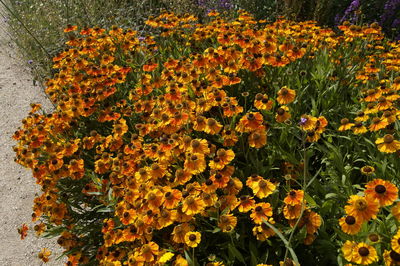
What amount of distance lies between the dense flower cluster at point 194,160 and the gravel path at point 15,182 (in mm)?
939

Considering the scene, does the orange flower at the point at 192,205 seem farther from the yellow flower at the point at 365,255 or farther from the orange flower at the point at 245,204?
the yellow flower at the point at 365,255

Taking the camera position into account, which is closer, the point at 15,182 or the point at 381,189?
the point at 381,189

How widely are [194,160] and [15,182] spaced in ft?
9.18

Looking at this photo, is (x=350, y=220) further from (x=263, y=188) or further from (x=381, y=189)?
(x=263, y=188)

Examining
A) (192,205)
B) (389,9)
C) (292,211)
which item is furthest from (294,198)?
(389,9)

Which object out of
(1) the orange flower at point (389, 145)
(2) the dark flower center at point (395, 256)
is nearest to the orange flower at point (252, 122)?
(1) the orange flower at point (389, 145)

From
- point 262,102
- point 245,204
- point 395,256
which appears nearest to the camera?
point 395,256

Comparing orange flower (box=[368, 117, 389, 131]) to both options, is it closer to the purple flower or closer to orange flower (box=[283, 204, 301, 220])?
orange flower (box=[283, 204, 301, 220])

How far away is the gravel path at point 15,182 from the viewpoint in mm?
2988

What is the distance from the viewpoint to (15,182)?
3723mm

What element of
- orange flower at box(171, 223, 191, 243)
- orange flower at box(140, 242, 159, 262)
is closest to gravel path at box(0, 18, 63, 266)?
orange flower at box(140, 242, 159, 262)

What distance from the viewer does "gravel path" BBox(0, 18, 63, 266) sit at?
9.80 feet

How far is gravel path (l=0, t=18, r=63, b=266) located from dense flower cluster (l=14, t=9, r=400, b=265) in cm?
94

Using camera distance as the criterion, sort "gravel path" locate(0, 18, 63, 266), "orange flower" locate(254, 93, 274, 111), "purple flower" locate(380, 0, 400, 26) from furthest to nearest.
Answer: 1. "purple flower" locate(380, 0, 400, 26)
2. "gravel path" locate(0, 18, 63, 266)
3. "orange flower" locate(254, 93, 274, 111)
